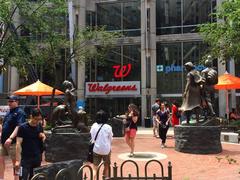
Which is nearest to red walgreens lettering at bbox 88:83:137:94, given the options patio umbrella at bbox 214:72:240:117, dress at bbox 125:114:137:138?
patio umbrella at bbox 214:72:240:117

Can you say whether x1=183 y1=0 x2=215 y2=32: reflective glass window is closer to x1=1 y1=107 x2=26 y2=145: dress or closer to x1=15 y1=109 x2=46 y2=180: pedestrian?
x1=1 y1=107 x2=26 y2=145: dress

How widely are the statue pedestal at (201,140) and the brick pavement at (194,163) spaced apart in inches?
12.3

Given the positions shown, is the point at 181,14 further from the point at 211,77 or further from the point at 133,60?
the point at 211,77

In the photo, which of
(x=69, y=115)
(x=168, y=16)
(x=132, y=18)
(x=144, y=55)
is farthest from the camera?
(x=132, y=18)

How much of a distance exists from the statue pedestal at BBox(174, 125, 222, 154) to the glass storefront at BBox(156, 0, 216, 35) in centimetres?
1966

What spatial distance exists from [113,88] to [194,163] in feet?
72.1

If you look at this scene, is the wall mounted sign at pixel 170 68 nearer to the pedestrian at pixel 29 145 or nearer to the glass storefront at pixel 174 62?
the glass storefront at pixel 174 62

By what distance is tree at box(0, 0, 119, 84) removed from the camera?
19453 mm

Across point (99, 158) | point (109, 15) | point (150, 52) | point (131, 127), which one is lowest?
point (99, 158)

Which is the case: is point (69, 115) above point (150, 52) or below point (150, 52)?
below

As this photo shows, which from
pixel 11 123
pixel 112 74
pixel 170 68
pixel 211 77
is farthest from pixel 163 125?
pixel 112 74

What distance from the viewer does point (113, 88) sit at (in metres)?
33.8

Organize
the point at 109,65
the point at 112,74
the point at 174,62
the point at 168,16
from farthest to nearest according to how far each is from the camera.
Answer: the point at 109,65 → the point at 112,74 → the point at 168,16 → the point at 174,62

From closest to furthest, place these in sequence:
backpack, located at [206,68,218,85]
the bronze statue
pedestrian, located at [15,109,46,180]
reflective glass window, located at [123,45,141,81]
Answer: pedestrian, located at [15,109,46,180] < the bronze statue < backpack, located at [206,68,218,85] < reflective glass window, located at [123,45,141,81]
